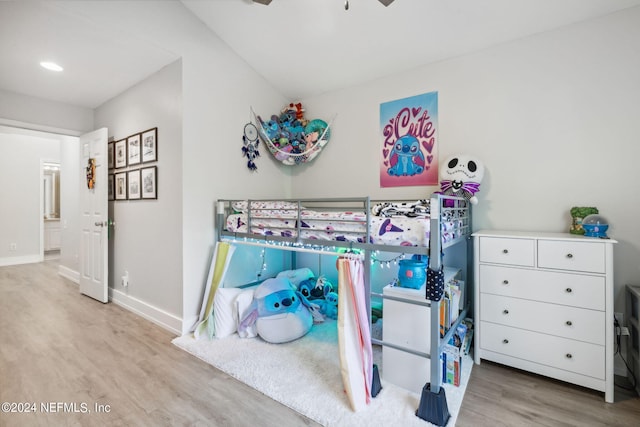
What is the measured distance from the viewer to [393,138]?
288cm

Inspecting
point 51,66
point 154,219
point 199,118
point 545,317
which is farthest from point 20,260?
point 545,317

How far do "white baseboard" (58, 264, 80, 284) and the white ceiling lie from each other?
8.82ft

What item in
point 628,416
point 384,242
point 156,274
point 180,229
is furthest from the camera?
point 156,274

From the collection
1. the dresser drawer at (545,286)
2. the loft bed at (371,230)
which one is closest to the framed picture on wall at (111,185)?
the loft bed at (371,230)

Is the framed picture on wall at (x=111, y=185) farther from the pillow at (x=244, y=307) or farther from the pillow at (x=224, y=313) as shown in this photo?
the pillow at (x=244, y=307)

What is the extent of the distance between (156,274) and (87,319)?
2.91 feet

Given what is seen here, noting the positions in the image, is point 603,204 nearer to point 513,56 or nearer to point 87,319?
point 513,56

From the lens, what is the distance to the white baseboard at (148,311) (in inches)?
104

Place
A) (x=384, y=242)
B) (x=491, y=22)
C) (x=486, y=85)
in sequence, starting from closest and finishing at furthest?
(x=384, y=242), (x=491, y=22), (x=486, y=85)

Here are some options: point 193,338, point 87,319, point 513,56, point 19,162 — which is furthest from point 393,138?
point 19,162

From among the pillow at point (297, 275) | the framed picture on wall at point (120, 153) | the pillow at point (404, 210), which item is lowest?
the pillow at point (297, 275)

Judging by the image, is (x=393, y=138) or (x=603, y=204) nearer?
(x=603, y=204)

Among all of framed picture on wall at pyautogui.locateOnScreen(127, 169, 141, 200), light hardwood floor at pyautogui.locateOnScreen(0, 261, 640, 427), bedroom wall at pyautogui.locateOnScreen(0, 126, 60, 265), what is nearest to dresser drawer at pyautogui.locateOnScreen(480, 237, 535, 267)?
light hardwood floor at pyautogui.locateOnScreen(0, 261, 640, 427)

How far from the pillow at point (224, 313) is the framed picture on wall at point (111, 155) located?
226cm
